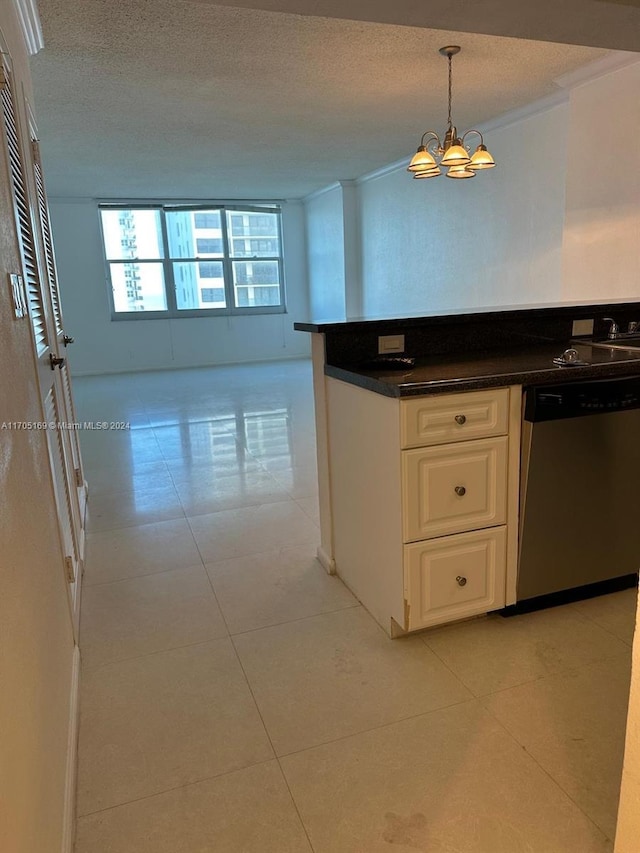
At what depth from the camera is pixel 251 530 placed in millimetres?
2984

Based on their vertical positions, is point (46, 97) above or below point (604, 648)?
above

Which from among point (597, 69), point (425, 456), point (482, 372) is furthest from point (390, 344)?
point (597, 69)

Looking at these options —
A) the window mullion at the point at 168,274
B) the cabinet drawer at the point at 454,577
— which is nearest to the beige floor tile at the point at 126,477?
the cabinet drawer at the point at 454,577

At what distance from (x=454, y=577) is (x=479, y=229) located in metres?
4.52

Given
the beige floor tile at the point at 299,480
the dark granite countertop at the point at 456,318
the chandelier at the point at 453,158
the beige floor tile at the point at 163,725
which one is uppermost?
the chandelier at the point at 453,158

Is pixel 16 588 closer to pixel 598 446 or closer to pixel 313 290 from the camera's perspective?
pixel 598 446

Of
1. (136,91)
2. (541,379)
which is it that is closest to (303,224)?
(136,91)

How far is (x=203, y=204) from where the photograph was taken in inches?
352

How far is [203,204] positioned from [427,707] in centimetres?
861

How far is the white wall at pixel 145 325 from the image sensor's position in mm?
8492

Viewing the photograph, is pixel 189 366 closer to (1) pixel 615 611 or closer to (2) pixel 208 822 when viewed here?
(1) pixel 615 611

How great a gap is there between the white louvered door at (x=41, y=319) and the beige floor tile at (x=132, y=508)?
1.63 feet

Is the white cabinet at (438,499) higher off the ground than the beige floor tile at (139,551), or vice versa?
the white cabinet at (438,499)

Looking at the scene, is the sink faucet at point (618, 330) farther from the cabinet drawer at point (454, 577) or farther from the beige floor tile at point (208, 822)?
the beige floor tile at point (208, 822)
